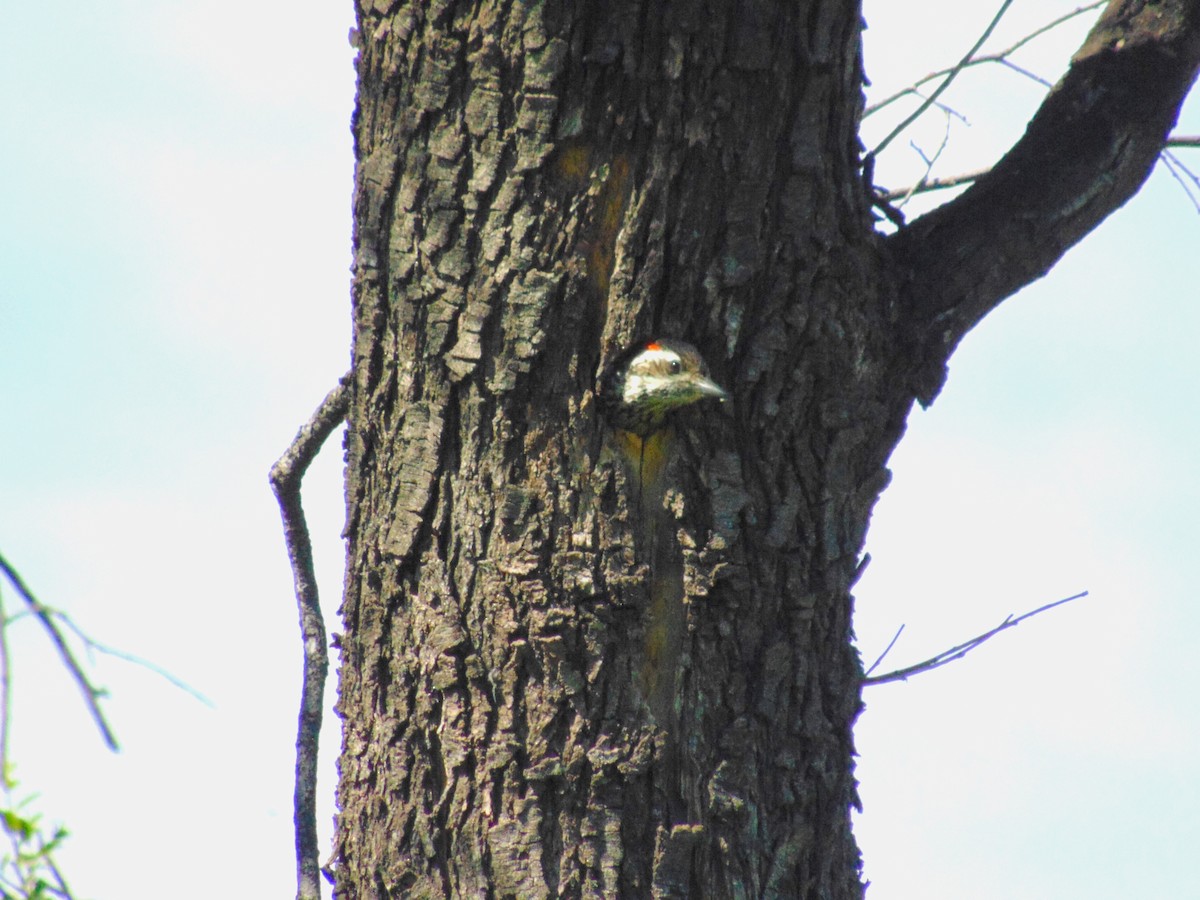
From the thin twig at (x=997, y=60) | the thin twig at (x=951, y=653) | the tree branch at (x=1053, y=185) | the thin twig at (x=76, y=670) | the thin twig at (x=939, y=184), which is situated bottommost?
the thin twig at (x=76, y=670)

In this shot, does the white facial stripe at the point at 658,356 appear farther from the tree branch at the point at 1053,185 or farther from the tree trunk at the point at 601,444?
the tree branch at the point at 1053,185

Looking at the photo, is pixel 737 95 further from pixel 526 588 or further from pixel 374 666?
pixel 374 666

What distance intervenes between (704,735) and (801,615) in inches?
12.4

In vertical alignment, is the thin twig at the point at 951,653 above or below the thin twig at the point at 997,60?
below

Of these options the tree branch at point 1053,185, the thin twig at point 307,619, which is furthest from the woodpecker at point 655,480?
the thin twig at point 307,619

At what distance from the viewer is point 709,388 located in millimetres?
2340

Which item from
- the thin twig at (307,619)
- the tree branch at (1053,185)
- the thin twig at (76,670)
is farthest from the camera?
the thin twig at (307,619)

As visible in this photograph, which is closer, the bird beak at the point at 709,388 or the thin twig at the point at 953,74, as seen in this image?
the bird beak at the point at 709,388

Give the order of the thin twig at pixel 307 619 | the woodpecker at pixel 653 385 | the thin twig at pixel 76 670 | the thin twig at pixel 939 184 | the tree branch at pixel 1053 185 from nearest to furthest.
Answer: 1. the thin twig at pixel 76 670
2. the woodpecker at pixel 653 385
3. the tree branch at pixel 1053 185
4. the thin twig at pixel 307 619
5. the thin twig at pixel 939 184

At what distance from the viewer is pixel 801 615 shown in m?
2.49

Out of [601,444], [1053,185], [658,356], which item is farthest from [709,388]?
[1053,185]

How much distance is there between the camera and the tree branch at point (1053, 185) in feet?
8.91

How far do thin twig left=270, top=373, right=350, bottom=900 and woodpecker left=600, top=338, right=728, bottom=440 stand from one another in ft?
2.58

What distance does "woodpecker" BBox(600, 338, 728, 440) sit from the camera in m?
2.27
